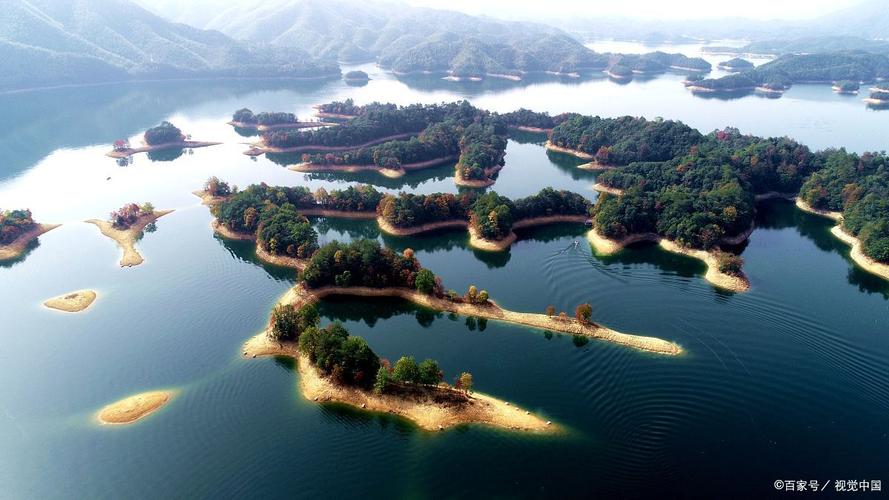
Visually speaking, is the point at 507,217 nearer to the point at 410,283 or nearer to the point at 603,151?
the point at 410,283

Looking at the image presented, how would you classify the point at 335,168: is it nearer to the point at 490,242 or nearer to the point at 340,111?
the point at 490,242

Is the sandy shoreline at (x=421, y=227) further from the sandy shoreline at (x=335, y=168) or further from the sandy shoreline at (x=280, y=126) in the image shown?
the sandy shoreline at (x=280, y=126)

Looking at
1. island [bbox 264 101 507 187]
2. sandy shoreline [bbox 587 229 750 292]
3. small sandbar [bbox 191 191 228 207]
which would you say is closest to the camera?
sandy shoreline [bbox 587 229 750 292]

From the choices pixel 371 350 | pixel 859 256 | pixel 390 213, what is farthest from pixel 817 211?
pixel 371 350

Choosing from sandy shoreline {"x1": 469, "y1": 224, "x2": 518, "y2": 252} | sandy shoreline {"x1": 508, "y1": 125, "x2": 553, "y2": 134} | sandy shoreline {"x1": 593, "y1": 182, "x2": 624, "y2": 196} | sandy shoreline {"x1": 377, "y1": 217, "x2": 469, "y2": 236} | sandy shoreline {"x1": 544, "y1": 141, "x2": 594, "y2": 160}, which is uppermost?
sandy shoreline {"x1": 508, "y1": 125, "x2": 553, "y2": 134}

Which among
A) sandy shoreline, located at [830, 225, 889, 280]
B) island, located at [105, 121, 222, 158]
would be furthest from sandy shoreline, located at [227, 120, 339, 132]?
sandy shoreline, located at [830, 225, 889, 280]

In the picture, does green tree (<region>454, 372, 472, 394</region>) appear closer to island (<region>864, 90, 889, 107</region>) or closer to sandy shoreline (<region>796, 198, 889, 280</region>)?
sandy shoreline (<region>796, 198, 889, 280</region>)

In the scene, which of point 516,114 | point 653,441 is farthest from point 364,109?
point 653,441
